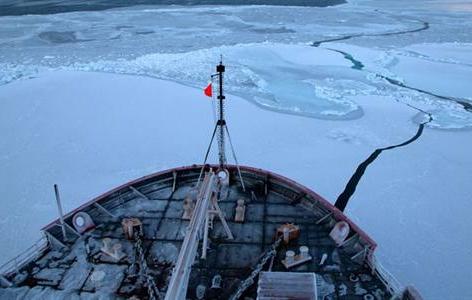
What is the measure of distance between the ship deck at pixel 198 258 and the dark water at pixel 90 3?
88.0 ft

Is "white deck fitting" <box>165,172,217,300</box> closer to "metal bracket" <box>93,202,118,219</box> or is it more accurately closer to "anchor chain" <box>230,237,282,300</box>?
"anchor chain" <box>230,237,282,300</box>

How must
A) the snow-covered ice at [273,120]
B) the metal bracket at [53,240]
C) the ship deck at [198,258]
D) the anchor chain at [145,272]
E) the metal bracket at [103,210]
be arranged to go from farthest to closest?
the snow-covered ice at [273,120] < the metal bracket at [103,210] < the metal bracket at [53,240] < the ship deck at [198,258] < the anchor chain at [145,272]

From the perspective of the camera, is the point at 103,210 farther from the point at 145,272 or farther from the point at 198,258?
the point at 198,258

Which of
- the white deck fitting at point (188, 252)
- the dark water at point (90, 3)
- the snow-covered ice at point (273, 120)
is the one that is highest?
the dark water at point (90, 3)

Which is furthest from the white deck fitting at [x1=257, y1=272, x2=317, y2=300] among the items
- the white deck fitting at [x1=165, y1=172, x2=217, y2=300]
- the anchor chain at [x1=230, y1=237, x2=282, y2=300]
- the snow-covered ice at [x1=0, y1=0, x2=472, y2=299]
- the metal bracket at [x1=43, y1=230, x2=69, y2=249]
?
the metal bracket at [x1=43, y1=230, x2=69, y2=249]

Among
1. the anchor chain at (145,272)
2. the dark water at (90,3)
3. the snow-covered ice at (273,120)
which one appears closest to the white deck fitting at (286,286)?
the anchor chain at (145,272)

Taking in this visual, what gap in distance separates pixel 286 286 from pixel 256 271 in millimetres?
475

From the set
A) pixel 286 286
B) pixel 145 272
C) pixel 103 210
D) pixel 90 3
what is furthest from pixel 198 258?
pixel 90 3

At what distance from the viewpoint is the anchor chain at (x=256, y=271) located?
167 inches

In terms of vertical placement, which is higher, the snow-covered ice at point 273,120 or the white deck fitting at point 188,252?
the white deck fitting at point 188,252

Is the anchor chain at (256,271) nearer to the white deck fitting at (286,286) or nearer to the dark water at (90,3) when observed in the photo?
the white deck fitting at (286,286)

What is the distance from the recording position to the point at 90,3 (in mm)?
33375

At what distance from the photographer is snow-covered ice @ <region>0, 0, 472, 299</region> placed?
6.59m

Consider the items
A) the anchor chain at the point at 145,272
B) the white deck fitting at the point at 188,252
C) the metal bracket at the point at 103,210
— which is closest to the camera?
the white deck fitting at the point at 188,252
